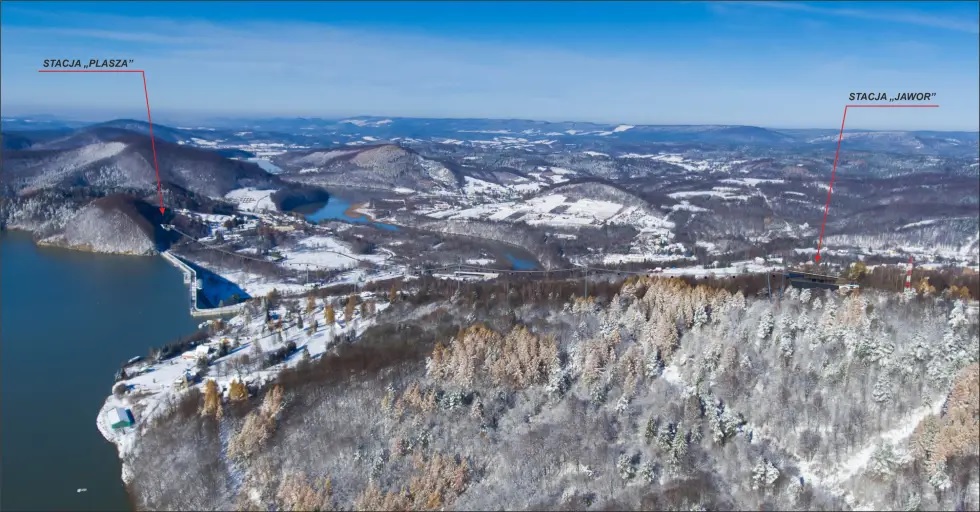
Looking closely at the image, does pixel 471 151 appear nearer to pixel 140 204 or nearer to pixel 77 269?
pixel 140 204

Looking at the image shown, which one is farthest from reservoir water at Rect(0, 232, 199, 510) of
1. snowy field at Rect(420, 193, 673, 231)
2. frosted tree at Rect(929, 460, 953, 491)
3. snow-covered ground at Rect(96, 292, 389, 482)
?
snowy field at Rect(420, 193, 673, 231)

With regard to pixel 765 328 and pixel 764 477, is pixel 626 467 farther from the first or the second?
pixel 765 328

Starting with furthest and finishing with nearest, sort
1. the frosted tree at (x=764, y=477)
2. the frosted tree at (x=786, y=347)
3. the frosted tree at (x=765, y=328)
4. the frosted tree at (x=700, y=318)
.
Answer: the frosted tree at (x=700, y=318), the frosted tree at (x=765, y=328), the frosted tree at (x=786, y=347), the frosted tree at (x=764, y=477)

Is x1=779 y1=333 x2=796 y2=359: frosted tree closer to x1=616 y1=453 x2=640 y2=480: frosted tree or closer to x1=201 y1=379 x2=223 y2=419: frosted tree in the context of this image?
x1=616 y1=453 x2=640 y2=480: frosted tree


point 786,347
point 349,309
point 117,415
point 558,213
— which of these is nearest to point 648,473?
point 786,347

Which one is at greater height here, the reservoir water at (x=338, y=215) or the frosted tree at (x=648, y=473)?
the frosted tree at (x=648, y=473)

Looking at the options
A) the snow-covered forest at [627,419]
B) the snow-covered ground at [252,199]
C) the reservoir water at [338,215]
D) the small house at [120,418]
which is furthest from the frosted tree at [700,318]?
the snow-covered ground at [252,199]

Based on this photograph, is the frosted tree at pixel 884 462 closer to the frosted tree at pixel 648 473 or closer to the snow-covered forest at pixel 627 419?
the snow-covered forest at pixel 627 419
